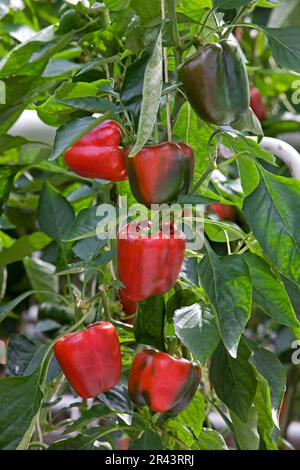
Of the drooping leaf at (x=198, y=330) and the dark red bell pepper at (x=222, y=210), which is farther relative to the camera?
the dark red bell pepper at (x=222, y=210)

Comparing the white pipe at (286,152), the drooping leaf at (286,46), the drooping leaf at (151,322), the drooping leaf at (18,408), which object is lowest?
the drooping leaf at (18,408)

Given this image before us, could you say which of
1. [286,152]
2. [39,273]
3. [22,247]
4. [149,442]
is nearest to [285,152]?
[286,152]

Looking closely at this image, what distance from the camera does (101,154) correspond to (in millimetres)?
889

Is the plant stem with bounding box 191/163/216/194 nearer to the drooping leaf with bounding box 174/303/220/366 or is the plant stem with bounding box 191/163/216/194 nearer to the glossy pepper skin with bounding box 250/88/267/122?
the drooping leaf with bounding box 174/303/220/366

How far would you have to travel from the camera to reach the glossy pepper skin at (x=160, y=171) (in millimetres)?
822

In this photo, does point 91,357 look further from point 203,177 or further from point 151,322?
point 203,177

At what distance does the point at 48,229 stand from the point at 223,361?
15.4 inches

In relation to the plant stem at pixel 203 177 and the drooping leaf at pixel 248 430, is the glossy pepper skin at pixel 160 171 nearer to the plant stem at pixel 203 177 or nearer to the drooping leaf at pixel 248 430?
the plant stem at pixel 203 177

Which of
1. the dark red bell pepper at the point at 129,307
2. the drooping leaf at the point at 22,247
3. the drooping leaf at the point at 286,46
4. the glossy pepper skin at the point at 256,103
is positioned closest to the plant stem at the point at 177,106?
the drooping leaf at the point at 286,46

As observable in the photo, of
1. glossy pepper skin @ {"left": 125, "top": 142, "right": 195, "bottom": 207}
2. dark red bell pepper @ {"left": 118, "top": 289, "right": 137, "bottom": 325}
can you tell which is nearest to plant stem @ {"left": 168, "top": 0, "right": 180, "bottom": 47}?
glossy pepper skin @ {"left": 125, "top": 142, "right": 195, "bottom": 207}

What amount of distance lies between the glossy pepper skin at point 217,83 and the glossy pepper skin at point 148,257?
0.12 metres

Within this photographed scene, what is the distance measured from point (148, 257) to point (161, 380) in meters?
0.15

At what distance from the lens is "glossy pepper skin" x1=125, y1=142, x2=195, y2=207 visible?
822 mm
